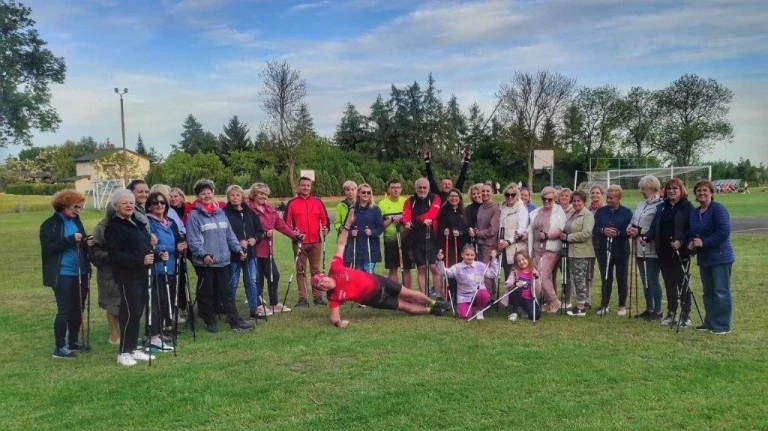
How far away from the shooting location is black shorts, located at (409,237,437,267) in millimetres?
9008

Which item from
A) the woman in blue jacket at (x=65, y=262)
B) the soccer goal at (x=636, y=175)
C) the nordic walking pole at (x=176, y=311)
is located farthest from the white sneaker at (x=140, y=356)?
the soccer goal at (x=636, y=175)

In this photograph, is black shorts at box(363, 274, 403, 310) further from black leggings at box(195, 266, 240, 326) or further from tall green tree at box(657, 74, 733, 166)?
tall green tree at box(657, 74, 733, 166)

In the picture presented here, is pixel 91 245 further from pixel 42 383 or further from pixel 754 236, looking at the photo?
pixel 754 236

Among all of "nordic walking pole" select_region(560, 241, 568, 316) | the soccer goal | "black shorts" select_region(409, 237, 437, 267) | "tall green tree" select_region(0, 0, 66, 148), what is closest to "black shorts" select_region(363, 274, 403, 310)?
"black shorts" select_region(409, 237, 437, 267)

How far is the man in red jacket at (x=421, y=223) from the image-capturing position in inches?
352

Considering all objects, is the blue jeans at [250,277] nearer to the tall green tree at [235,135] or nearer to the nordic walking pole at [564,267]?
the nordic walking pole at [564,267]

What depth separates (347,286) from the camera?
7.93 m

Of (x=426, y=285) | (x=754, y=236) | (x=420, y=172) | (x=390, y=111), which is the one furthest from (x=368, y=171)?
(x=426, y=285)

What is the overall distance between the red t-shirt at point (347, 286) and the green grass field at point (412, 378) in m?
0.37

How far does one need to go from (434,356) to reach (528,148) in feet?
162

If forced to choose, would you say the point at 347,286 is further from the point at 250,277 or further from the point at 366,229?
the point at 250,277

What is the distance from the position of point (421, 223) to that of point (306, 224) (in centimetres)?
179

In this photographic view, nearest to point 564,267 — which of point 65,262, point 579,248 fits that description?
point 579,248

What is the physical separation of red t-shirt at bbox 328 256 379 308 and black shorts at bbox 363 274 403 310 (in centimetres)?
10
